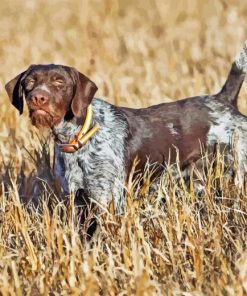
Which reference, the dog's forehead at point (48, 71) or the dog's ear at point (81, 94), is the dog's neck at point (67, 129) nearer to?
the dog's ear at point (81, 94)

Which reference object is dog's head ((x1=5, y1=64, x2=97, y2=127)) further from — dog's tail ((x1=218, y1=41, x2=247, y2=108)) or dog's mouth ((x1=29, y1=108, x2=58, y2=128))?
dog's tail ((x1=218, y1=41, x2=247, y2=108))

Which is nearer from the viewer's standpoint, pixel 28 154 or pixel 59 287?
pixel 59 287

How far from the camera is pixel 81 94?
6.80 metres

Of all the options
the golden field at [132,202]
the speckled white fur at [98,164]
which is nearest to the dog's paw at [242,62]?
the golden field at [132,202]

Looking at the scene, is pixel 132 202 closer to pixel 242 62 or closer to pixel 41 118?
pixel 41 118

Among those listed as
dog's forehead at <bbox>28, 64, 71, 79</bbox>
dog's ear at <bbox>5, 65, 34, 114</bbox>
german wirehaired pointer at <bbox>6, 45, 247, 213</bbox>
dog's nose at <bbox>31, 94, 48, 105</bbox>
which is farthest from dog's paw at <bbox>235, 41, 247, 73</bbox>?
dog's nose at <bbox>31, 94, 48, 105</bbox>

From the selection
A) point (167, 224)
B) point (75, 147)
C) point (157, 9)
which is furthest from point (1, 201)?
point (157, 9)

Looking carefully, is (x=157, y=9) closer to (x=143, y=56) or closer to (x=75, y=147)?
(x=143, y=56)

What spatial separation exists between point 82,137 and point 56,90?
0.37 m

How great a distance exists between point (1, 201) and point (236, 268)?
1956 mm

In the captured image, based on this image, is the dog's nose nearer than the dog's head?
Yes

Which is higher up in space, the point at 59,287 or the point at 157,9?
the point at 157,9

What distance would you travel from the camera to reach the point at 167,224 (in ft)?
20.7

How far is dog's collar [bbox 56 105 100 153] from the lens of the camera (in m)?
6.96
